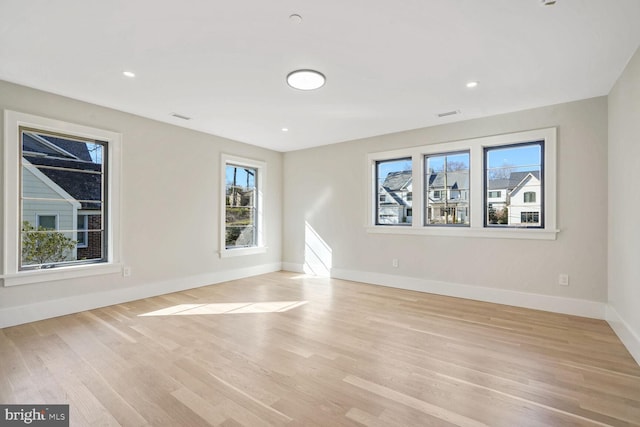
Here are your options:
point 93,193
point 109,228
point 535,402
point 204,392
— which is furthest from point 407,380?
point 93,193

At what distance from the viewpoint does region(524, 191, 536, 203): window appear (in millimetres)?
3918

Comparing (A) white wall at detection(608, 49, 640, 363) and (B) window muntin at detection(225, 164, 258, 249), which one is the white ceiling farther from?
(B) window muntin at detection(225, 164, 258, 249)

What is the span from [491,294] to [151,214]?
4.79 m

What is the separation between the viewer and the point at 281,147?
19.7 ft

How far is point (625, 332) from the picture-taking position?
273cm

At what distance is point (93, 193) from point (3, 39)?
1.87 metres

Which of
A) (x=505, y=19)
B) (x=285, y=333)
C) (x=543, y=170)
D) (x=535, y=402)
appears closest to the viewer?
(x=535, y=402)

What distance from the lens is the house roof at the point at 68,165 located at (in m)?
3.40

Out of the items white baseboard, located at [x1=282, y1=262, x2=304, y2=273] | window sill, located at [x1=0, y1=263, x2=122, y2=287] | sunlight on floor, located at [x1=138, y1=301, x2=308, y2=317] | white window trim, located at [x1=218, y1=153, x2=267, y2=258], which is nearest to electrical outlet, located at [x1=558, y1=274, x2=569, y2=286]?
sunlight on floor, located at [x1=138, y1=301, x2=308, y2=317]

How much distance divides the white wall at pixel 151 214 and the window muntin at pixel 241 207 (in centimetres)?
28

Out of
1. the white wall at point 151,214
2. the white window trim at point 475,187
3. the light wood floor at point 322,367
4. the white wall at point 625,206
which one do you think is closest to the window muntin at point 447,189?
the white window trim at point 475,187

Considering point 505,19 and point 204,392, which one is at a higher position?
point 505,19

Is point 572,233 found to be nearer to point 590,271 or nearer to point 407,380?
point 590,271

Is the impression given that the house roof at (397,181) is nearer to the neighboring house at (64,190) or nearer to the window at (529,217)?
the window at (529,217)
